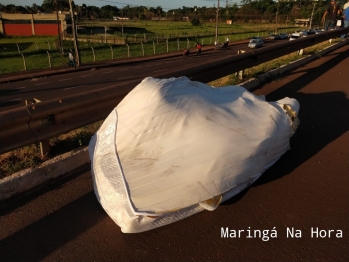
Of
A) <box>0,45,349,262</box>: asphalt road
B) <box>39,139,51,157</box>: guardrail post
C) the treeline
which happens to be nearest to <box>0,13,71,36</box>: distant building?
the treeline

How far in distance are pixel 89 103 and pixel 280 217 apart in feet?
7.62

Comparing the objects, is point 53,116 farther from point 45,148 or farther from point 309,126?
point 309,126

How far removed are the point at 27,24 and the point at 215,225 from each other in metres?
82.6

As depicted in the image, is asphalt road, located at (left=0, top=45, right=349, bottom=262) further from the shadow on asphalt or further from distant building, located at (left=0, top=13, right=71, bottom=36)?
distant building, located at (left=0, top=13, right=71, bottom=36)

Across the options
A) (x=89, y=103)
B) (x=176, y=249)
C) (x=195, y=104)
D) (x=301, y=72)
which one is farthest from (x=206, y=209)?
(x=301, y=72)

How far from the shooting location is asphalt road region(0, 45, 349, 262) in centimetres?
220

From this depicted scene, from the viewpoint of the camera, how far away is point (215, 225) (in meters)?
2.47

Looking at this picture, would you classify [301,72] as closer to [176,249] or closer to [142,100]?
[142,100]

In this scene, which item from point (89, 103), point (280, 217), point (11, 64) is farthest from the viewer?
point (11, 64)

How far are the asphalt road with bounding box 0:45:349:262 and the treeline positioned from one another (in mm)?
120947

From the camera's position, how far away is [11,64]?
36125mm

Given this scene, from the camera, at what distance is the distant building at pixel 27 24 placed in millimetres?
71438

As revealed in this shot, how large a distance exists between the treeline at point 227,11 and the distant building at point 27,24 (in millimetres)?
42934

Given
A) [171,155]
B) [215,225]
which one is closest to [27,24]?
[171,155]
